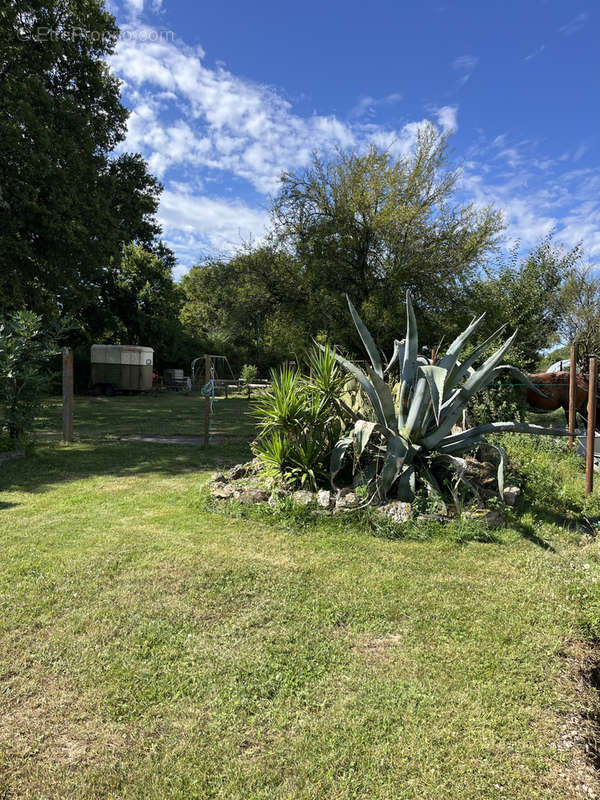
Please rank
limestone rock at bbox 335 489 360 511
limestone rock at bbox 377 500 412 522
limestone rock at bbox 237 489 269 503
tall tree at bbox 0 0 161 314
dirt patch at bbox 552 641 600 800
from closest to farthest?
dirt patch at bbox 552 641 600 800, limestone rock at bbox 377 500 412 522, limestone rock at bbox 335 489 360 511, limestone rock at bbox 237 489 269 503, tall tree at bbox 0 0 161 314

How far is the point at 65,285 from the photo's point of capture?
14.2m

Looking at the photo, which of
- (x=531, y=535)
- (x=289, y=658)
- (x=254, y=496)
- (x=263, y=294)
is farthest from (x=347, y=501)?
(x=263, y=294)

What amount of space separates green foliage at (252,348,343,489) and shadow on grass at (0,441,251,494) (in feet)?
6.43

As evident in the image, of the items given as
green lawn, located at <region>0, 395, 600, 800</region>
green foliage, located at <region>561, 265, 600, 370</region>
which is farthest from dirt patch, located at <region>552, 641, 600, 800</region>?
green foliage, located at <region>561, 265, 600, 370</region>

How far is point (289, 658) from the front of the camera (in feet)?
7.74

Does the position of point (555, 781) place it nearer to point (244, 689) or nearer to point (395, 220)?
point (244, 689)

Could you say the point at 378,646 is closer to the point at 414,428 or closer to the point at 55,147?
the point at 414,428

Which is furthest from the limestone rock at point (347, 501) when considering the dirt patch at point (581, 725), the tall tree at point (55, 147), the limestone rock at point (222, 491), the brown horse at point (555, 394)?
the tall tree at point (55, 147)

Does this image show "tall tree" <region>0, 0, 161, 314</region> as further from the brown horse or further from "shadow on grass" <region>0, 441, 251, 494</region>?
the brown horse

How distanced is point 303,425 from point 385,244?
926 cm

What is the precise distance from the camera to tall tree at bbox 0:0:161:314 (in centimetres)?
1208

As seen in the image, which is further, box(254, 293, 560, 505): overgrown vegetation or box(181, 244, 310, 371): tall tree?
box(181, 244, 310, 371): tall tree

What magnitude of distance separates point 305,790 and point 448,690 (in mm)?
816

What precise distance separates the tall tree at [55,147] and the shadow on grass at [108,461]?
6.45 m
